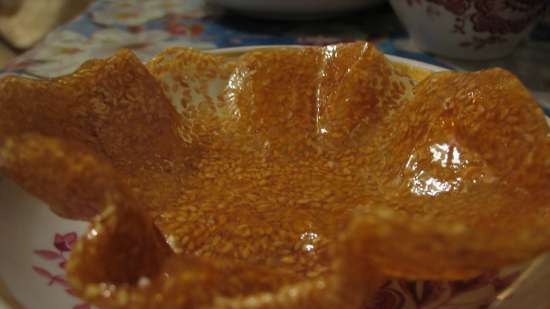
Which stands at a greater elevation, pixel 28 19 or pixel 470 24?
pixel 28 19

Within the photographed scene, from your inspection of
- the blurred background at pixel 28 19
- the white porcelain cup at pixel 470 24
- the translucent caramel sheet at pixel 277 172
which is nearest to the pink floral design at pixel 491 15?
the white porcelain cup at pixel 470 24

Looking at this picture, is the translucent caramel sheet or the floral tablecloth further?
the floral tablecloth

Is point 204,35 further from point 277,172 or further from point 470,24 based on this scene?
point 277,172

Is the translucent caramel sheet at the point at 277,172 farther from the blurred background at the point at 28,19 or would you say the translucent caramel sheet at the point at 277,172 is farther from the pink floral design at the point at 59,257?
the blurred background at the point at 28,19

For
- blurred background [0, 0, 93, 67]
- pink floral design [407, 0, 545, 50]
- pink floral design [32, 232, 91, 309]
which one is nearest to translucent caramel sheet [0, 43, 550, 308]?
pink floral design [32, 232, 91, 309]

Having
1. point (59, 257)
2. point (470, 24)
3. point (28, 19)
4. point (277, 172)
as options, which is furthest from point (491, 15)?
point (28, 19)

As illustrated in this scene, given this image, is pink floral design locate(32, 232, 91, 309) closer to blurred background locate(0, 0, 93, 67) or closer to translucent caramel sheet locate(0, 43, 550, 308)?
translucent caramel sheet locate(0, 43, 550, 308)
